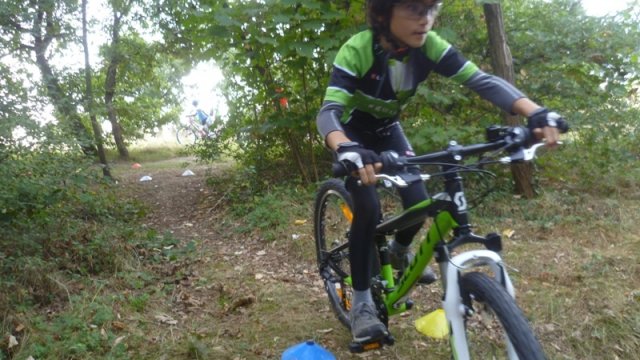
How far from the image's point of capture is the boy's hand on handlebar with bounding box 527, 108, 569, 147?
1.94m

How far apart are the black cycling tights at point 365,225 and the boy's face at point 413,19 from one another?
2.59ft

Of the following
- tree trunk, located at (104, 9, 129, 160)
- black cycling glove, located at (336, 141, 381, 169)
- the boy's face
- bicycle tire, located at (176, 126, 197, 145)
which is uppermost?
tree trunk, located at (104, 9, 129, 160)

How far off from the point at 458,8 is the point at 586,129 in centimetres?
225

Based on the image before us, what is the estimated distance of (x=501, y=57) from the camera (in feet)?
19.1

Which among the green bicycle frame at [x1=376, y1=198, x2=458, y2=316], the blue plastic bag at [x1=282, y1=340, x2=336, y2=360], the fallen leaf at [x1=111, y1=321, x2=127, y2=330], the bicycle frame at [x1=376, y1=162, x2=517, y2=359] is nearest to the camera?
the bicycle frame at [x1=376, y1=162, x2=517, y2=359]

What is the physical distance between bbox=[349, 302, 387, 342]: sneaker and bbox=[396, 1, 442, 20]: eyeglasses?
161cm

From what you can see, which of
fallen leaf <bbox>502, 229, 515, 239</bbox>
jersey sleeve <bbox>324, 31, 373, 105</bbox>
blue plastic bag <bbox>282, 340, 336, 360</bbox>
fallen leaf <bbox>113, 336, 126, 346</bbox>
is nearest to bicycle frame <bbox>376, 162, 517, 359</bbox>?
jersey sleeve <bbox>324, 31, 373, 105</bbox>

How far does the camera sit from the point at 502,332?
1.80 metres

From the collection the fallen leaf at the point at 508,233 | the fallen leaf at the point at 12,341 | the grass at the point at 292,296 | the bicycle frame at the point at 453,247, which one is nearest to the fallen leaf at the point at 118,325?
the grass at the point at 292,296

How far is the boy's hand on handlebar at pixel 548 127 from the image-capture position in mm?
1938

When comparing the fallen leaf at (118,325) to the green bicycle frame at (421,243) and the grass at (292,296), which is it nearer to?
the grass at (292,296)

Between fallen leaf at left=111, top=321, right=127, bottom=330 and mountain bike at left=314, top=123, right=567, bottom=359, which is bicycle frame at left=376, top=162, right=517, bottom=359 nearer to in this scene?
mountain bike at left=314, top=123, right=567, bottom=359

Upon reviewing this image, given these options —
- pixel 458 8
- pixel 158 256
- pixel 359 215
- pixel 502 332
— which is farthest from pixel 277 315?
pixel 458 8

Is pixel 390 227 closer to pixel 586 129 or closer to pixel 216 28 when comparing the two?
pixel 216 28
